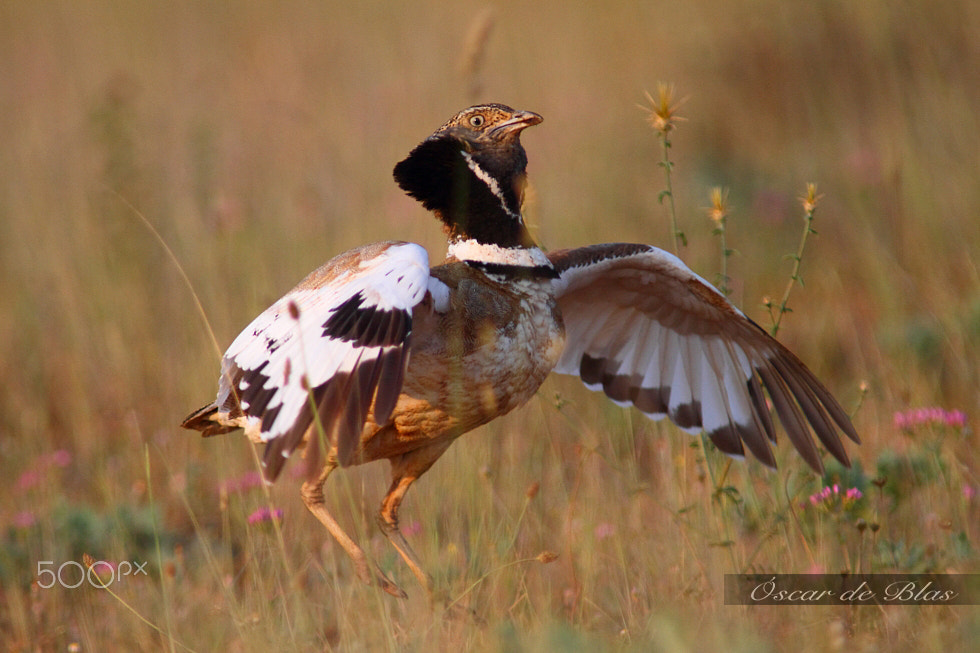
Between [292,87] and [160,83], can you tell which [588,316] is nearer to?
[292,87]

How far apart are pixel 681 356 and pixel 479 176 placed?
5.24ft

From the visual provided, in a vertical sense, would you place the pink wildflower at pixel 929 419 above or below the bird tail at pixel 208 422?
below

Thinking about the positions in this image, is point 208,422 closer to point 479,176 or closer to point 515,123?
point 479,176

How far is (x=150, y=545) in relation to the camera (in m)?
5.22

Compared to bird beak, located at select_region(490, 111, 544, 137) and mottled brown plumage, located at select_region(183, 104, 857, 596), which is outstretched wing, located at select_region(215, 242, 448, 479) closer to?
mottled brown plumage, located at select_region(183, 104, 857, 596)

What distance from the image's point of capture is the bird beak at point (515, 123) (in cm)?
420

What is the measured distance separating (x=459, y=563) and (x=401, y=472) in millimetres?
712

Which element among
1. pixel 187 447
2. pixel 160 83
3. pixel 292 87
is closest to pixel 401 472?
pixel 187 447

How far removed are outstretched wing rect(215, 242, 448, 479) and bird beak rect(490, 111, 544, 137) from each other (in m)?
0.90

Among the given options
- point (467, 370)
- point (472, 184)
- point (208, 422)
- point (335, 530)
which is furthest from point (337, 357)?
point (208, 422)

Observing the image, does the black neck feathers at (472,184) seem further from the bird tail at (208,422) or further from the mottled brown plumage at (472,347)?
the bird tail at (208,422)

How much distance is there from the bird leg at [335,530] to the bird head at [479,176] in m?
1.18

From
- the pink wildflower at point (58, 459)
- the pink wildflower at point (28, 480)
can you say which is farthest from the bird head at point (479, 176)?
the pink wildflower at point (58, 459)
